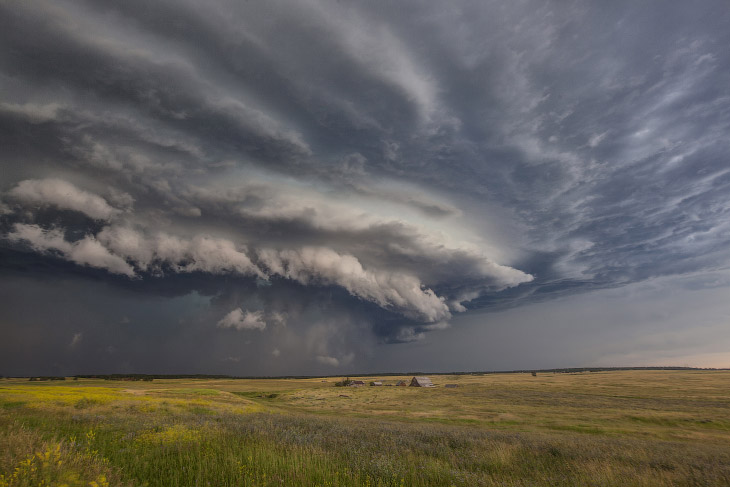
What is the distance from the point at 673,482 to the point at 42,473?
53.5 ft

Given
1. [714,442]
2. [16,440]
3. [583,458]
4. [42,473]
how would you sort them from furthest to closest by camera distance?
[714,442] < [583,458] < [16,440] < [42,473]

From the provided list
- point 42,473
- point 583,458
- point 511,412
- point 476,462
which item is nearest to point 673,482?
point 583,458

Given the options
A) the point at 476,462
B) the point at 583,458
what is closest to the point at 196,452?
the point at 476,462

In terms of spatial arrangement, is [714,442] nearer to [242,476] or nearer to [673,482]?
[673,482]

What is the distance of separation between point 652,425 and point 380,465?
44796mm

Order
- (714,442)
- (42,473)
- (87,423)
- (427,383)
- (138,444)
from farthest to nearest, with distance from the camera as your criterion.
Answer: (427,383) → (714,442) → (87,423) → (138,444) → (42,473)

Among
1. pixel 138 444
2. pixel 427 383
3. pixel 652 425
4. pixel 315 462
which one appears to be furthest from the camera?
pixel 427 383

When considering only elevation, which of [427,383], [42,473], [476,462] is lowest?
[427,383]

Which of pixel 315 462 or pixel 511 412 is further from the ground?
pixel 315 462

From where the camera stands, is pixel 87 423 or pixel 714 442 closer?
pixel 87 423

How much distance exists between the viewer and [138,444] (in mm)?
10203

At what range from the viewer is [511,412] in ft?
153

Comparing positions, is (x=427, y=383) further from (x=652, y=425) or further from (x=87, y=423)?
(x=87, y=423)

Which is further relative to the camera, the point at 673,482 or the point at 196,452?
the point at 673,482
